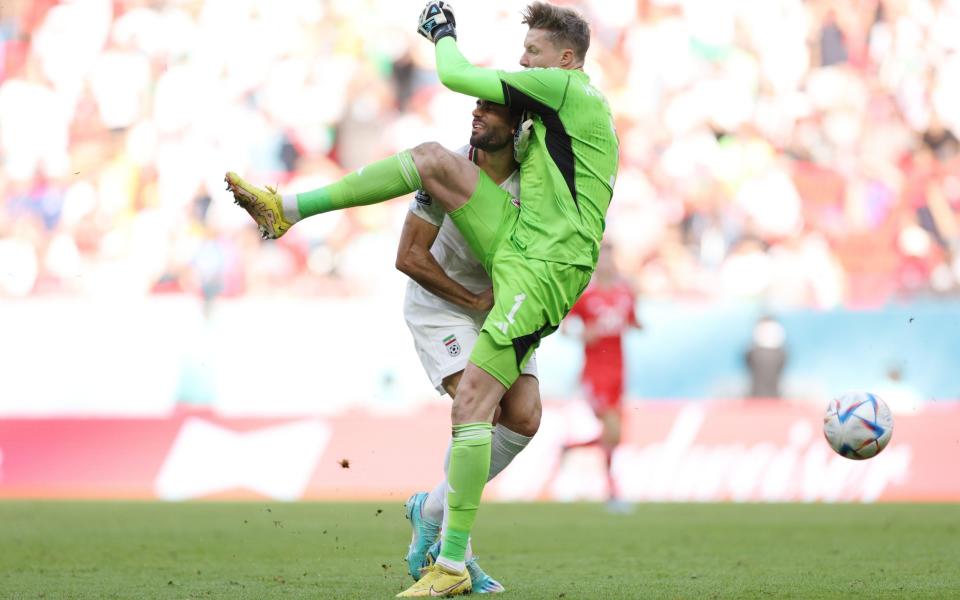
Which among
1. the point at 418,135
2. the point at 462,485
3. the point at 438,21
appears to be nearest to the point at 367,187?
the point at 438,21

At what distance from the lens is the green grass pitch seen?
5754mm

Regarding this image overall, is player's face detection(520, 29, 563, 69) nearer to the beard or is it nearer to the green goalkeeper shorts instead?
the beard

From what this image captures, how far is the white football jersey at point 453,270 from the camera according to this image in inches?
216

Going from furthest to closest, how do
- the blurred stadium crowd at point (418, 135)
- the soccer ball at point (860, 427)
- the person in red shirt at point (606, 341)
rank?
the blurred stadium crowd at point (418, 135)
the person in red shirt at point (606, 341)
the soccer ball at point (860, 427)

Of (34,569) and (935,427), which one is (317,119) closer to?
(935,427)

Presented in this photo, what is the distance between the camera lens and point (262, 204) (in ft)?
16.6

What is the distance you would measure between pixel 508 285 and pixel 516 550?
322 cm

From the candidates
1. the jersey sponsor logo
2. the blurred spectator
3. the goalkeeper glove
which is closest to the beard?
the jersey sponsor logo

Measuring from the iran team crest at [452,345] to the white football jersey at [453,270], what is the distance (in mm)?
76


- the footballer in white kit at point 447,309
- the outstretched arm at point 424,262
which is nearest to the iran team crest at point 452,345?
the footballer in white kit at point 447,309

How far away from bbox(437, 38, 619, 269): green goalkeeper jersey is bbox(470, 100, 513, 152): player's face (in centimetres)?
7

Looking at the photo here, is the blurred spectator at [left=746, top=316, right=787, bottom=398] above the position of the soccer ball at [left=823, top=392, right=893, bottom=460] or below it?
below

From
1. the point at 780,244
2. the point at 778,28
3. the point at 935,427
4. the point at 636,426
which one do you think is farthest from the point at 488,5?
the point at 935,427

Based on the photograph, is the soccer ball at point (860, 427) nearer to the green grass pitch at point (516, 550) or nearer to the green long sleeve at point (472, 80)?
the green grass pitch at point (516, 550)
